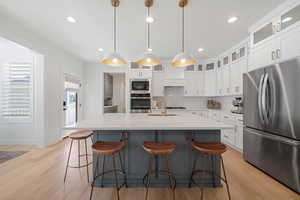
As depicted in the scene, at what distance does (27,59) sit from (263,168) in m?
5.69

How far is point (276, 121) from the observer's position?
198 cm

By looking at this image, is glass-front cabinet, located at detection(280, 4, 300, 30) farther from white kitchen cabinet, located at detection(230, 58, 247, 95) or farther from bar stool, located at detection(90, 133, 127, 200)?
bar stool, located at detection(90, 133, 127, 200)

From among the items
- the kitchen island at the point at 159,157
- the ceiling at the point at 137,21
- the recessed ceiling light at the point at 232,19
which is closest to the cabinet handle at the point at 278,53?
the ceiling at the point at 137,21

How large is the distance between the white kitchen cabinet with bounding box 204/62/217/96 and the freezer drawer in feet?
6.90

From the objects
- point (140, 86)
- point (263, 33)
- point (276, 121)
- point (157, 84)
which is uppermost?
point (263, 33)

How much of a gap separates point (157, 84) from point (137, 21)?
2.44 meters

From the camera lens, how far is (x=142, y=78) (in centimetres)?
455

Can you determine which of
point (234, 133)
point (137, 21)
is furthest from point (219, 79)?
point (137, 21)

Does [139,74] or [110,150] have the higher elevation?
[139,74]

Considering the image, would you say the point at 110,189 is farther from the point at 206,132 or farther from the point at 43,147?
the point at 43,147

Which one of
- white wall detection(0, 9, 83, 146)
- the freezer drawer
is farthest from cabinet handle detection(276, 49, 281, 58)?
white wall detection(0, 9, 83, 146)

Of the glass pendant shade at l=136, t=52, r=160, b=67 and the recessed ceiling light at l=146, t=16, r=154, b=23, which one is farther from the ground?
the recessed ceiling light at l=146, t=16, r=154, b=23

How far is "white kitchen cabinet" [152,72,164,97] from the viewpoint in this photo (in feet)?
15.4

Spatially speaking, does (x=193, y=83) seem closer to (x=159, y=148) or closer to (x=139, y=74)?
(x=139, y=74)
